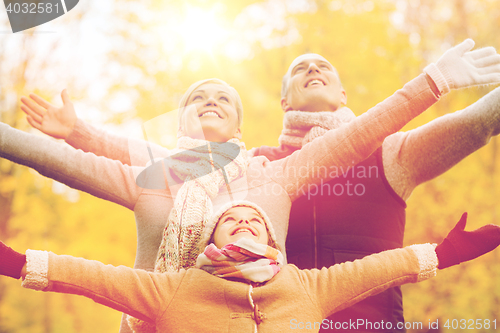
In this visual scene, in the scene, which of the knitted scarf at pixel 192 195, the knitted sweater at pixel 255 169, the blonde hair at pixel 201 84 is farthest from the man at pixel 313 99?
the knitted scarf at pixel 192 195

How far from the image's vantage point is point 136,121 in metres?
6.14

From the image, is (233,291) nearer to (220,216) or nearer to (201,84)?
(220,216)

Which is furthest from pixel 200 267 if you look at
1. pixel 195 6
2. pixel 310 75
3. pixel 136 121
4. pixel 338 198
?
pixel 195 6

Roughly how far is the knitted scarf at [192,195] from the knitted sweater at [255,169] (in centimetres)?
7

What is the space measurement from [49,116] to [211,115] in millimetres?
1022

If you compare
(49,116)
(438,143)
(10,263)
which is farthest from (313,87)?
(10,263)

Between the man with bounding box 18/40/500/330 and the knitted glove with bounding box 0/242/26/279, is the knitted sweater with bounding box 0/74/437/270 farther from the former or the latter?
the knitted glove with bounding box 0/242/26/279

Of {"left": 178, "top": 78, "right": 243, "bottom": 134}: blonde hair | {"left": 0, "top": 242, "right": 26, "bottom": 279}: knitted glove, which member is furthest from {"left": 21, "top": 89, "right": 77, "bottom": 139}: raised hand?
{"left": 0, "top": 242, "right": 26, "bottom": 279}: knitted glove

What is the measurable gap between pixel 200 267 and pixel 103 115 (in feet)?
17.4

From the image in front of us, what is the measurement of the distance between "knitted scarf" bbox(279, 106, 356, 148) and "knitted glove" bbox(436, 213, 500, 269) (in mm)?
980

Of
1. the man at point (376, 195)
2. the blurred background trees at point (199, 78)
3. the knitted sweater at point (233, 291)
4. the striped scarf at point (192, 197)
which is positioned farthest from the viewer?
the blurred background trees at point (199, 78)

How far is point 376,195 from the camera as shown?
7.80 feet

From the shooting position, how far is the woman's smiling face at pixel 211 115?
2.32m

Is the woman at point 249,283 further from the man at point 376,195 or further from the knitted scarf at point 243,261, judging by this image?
the man at point 376,195
